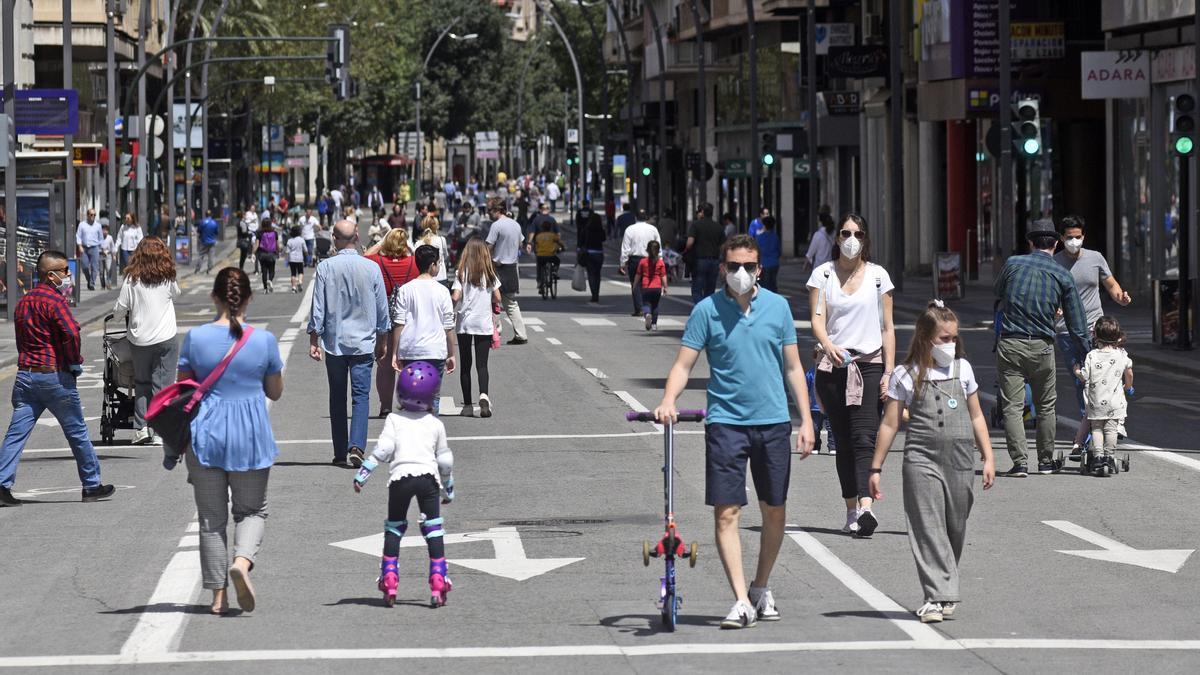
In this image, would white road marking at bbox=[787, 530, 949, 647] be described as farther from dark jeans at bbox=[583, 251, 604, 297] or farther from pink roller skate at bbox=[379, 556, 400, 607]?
dark jeans at bbox=[583, 251, 604, 297]

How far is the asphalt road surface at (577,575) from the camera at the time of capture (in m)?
8.88

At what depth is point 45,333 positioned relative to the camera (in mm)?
14109

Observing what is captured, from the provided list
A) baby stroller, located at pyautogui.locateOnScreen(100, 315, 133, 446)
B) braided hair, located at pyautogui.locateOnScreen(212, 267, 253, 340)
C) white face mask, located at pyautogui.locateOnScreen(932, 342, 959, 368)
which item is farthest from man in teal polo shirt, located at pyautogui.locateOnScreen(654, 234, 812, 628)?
baby stroller, located at pyautogui.locateOnScreen(100, 315, 133, 446)

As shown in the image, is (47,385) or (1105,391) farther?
(1105,391)

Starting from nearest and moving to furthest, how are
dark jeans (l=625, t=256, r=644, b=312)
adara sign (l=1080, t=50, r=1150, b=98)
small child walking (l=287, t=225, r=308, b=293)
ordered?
dark jeans (l=625, t=256, r=644, b=312)
adara sign (l=1080, t=50, r=1150, b=98)
small child walking (l=287, t=225, r=308, b=293)

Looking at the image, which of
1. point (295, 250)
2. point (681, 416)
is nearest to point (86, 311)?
point (295, 250)

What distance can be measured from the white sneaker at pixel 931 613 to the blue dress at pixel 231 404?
3.03 m

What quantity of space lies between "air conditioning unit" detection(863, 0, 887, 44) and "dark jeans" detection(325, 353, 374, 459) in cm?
3635

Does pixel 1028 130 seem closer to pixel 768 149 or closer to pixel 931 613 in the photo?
pixel 768 149

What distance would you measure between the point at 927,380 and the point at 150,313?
8.54 meters

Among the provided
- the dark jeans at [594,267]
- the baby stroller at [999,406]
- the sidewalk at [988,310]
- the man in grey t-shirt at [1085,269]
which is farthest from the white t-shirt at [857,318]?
the dark jeans at [594,267]

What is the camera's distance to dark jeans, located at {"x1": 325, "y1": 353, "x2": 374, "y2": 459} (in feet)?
51.4

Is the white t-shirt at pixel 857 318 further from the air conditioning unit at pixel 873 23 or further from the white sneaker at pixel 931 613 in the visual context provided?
the air conditioning unit at pixel 873 23

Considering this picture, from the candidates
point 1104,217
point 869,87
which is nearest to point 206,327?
point 1104,217
